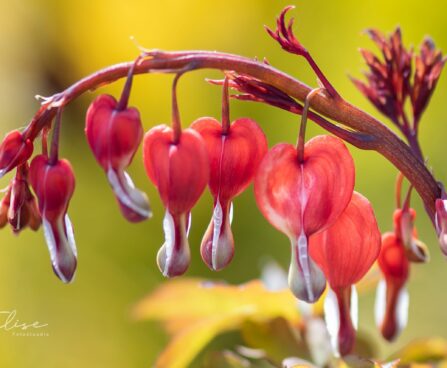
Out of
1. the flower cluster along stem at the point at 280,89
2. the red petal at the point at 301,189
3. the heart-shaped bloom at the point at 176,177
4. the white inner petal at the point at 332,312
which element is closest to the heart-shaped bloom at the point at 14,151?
the flower cluster along stem at the point at 280,89

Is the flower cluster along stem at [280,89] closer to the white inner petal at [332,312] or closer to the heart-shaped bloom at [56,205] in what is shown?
the heart-shaped bloom at [56,205]

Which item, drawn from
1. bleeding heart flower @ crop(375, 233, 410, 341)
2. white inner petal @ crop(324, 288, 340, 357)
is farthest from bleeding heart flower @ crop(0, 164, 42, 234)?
Result: bleeding heart flower @ crop(375, 233, 410, 341)

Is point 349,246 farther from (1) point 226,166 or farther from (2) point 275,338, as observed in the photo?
(2) point 275,338

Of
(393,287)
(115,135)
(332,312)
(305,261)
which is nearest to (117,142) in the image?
(115,135)

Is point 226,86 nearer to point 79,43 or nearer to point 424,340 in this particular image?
point 424,340

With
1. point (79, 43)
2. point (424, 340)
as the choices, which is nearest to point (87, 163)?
point (79, 43)

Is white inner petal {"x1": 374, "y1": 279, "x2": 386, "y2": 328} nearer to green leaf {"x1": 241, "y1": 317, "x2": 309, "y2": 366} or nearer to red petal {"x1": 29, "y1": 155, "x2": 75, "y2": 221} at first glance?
green leaf {"x1": 241, "y1": 317, "x2": 309, "y2": 366}

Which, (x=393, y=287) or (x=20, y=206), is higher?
(x=20, y=206)
